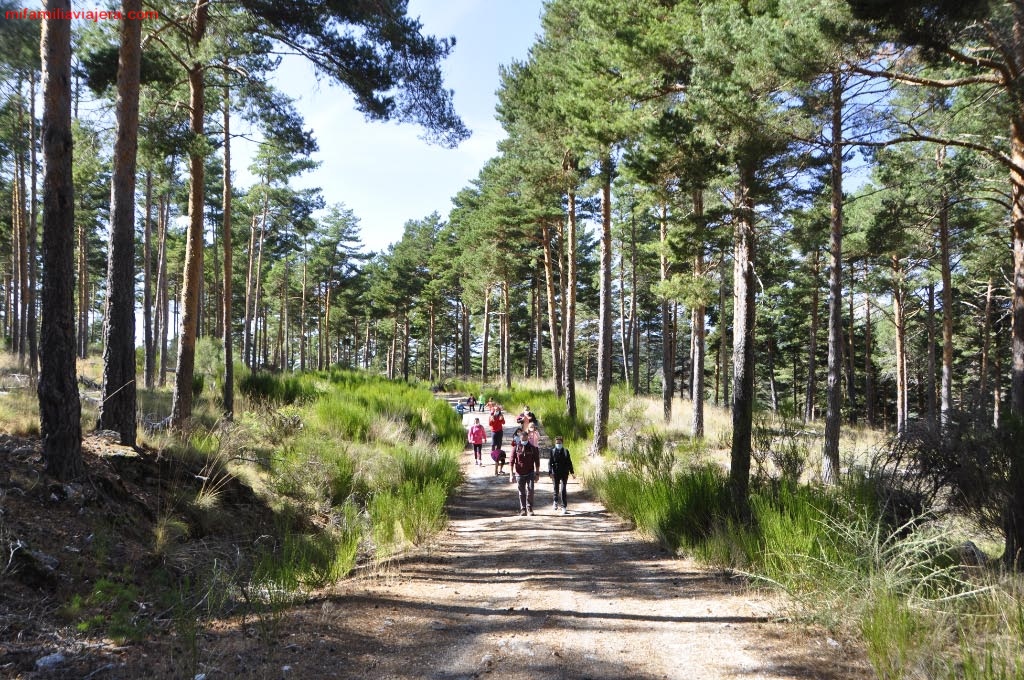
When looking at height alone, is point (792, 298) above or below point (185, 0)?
below

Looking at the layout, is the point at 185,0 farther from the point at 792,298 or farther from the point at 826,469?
the point at 792,298

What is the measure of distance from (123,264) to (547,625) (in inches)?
288

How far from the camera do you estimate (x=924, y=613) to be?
365cm

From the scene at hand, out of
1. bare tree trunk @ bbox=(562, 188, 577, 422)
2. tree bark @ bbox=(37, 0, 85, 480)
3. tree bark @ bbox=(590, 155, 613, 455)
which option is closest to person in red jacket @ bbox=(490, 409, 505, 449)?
tree bark @ bbox=(590, 155, 613, 455)

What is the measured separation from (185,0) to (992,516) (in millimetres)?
14196

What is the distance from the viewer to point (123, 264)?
762 centimetres

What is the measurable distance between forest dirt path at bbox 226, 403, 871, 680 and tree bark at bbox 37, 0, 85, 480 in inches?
121

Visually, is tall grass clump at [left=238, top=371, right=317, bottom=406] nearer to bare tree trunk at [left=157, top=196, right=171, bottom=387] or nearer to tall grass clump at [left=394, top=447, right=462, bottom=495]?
tall grass clump at [left=394, top=447, right=462, bottom=495]

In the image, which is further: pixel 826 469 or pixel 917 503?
pixel 826 469

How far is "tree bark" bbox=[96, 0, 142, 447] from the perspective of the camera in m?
7.41

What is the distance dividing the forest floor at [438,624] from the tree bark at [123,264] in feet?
3.44

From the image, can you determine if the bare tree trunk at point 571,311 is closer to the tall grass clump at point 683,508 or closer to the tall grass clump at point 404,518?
the tall grass clump at point 683,508

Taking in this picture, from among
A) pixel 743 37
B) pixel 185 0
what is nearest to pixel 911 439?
pixel 743 37

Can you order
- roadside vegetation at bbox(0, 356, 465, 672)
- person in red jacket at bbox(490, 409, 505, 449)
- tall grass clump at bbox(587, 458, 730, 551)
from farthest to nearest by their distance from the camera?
person in red jacket at bbox(490, 409, 505, 449) → tall grass clump at bbox(587, 458, 730, 551) → roadside vegetation at bbox(0, 356, 465, 672)
